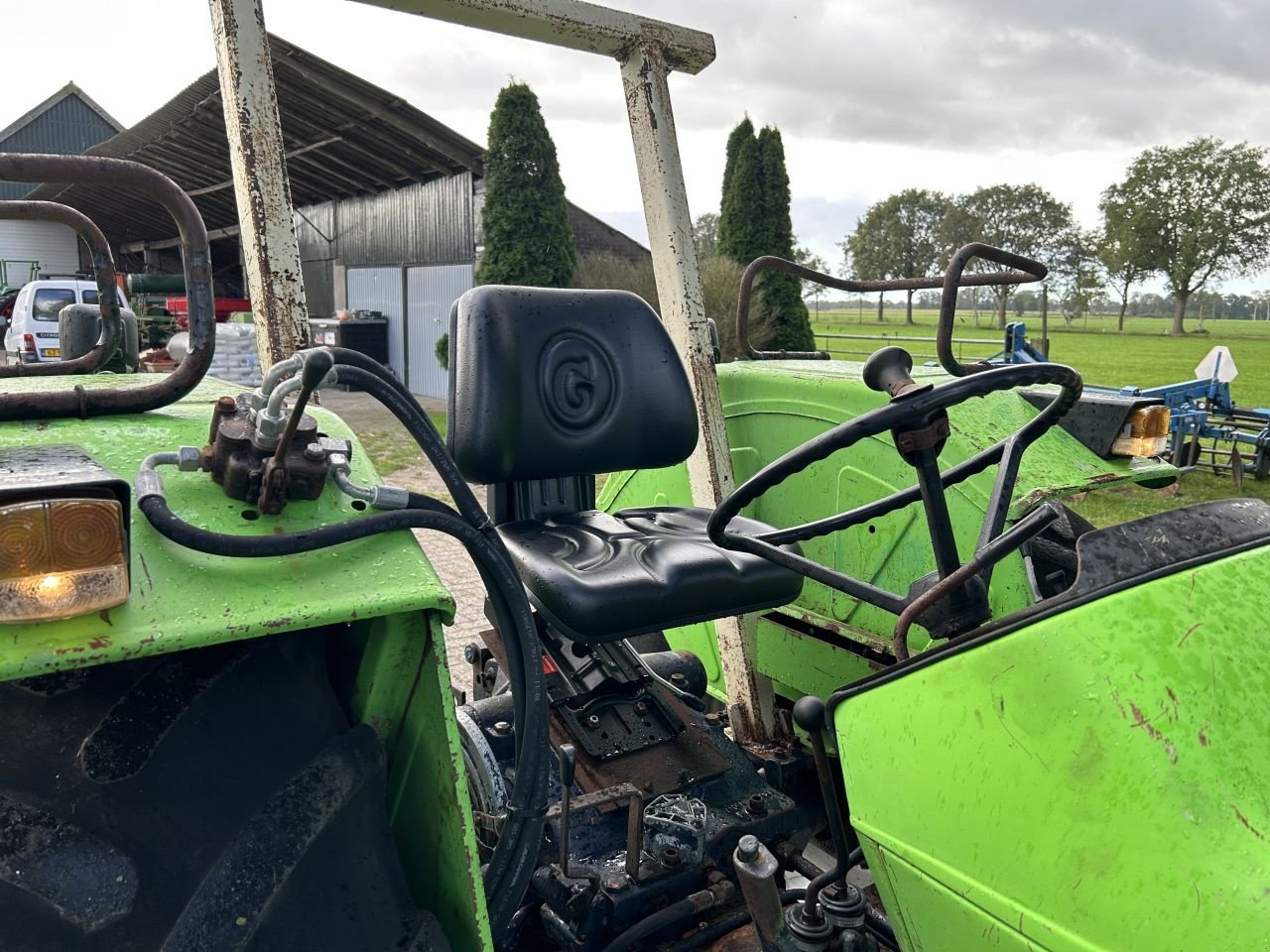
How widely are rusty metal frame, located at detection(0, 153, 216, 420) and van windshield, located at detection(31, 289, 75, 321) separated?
12325 millimetres

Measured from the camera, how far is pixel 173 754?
103 centimetres

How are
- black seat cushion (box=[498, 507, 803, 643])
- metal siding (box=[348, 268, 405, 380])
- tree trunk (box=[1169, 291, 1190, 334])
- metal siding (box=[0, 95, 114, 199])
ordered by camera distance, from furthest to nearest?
tree trunk (box=[1169, 291, 1190, 334])
metal siding (box=[0, 95, 114, 199])
metal siding (box=[348, 268, 405, 380])
black seat cushion (box=[498, 507, 803, 643])

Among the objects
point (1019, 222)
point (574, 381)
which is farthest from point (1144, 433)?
point (1019, 222)

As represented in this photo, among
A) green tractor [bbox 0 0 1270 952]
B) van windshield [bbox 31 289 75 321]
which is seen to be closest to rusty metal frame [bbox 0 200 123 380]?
green tractor [bbox 0 0 1270 952]

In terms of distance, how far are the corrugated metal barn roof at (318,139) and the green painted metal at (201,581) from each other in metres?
9.16

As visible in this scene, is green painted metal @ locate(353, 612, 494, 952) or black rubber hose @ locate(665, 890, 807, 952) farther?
black rubber hose @ locate(665, 890, 807, 952)

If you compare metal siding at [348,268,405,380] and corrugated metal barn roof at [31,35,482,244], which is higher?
corrugated metal barn roof at [31,35,482,244]

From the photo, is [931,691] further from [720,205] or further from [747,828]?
[720,205]

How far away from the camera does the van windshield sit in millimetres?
11633

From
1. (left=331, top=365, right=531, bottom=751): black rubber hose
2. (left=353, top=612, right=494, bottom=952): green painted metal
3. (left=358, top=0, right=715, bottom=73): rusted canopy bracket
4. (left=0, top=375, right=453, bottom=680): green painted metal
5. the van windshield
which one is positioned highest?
(left=358, top=0, right=715, bottom=73): rusted canopy bracket

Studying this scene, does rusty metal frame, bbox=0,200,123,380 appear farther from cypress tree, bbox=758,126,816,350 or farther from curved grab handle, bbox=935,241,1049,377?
cypress tree, bbox=758,126,816,350

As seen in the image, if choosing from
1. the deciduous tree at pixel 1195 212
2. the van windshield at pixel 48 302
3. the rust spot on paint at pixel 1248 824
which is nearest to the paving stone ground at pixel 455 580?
the rust spot on paint at pixel 1248 824

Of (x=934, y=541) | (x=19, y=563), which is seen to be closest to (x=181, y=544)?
(x=19, y=563)

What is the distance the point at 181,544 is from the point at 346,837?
381 millimetres
